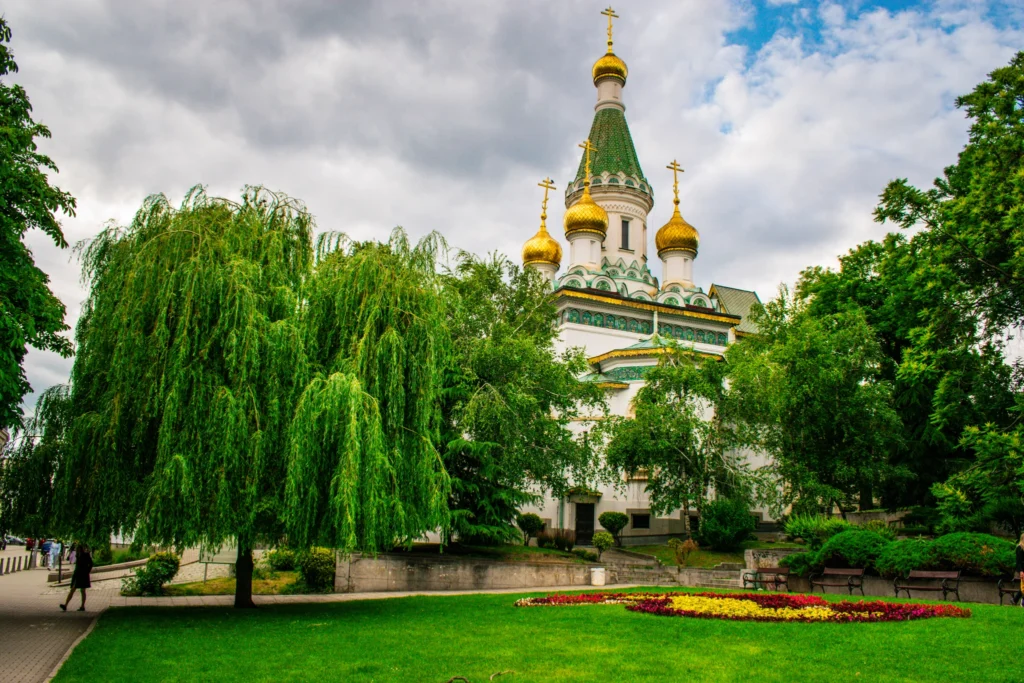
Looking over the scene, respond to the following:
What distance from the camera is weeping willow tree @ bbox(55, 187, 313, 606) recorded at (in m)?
12.2

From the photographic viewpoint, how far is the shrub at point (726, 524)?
26.0 m

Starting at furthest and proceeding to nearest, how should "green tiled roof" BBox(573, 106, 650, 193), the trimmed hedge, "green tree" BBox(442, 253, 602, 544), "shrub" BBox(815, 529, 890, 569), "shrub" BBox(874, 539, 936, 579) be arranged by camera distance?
1. "green tiled roof" BBox(573, 106, 650, 193)
2. "green tree" BBox(442, 253, 602, 544)
3. "shrub" BBox(815, 529, 890, 569)
4. "shrub" BBox(874, 539, 936, 579)
5. the trimmed hedge

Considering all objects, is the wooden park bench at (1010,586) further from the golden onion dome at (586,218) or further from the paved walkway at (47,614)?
the golden onion dome at (586,218)

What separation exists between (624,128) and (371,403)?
3575cm

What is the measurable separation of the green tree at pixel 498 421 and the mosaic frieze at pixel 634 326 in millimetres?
13240

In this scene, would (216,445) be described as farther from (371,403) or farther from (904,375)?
(904,375)

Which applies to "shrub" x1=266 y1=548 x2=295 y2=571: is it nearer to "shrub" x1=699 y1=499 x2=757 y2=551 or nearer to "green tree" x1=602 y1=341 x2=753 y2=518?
"green tree" x1=602 y1=341 x2=753 y2=518

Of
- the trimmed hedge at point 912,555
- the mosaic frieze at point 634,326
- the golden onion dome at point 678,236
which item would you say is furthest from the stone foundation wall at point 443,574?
the golden onion dome at point 678,236

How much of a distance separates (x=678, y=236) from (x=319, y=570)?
29544 mm

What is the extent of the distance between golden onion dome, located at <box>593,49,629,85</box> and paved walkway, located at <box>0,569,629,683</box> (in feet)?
110

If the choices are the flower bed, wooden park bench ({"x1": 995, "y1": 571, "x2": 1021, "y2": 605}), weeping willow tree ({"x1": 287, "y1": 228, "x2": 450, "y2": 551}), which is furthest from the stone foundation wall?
wooden park bench ({"x1": 995, "y1": 571, "x2": 1021, "y2": 605})

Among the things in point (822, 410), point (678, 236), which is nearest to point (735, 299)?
point (678, 236)

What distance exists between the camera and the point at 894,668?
812cm

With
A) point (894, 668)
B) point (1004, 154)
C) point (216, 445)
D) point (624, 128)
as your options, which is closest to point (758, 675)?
point (894, 668)
